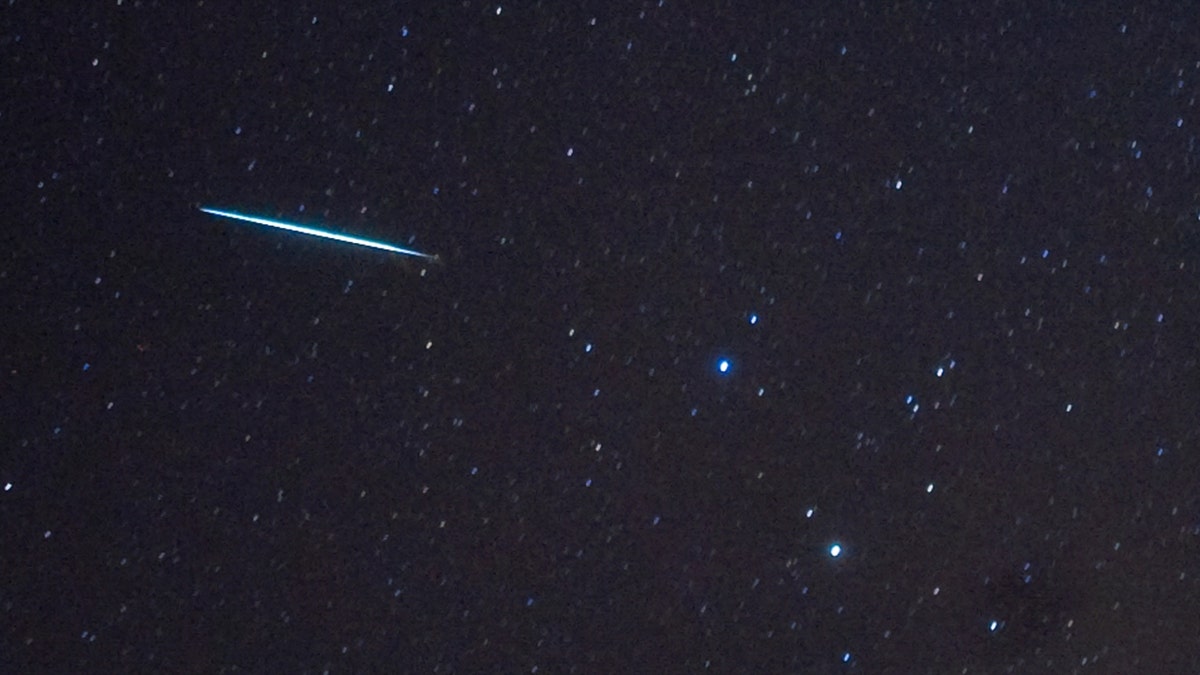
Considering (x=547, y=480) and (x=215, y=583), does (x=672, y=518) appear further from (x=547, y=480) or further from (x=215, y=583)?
(x=215, y=583)

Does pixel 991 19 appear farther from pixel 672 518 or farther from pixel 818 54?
pixel 672 518

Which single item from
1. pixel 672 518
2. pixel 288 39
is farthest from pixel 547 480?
pixel 288 39

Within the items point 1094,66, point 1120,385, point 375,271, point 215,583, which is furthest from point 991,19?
point 215,583

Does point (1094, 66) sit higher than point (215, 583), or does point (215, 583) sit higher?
point (1094, 66)
